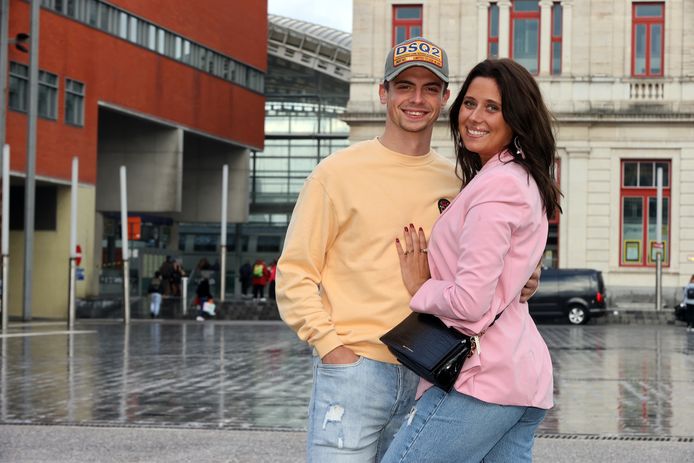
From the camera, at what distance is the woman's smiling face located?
4.25m

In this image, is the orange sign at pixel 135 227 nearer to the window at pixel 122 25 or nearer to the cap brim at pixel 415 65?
the window at pixel 122 25

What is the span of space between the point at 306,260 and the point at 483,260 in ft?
2.75

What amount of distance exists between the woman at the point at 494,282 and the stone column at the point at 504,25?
45.3m

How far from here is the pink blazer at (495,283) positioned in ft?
12.9

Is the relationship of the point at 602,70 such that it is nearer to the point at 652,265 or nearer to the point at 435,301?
the point at 652,265

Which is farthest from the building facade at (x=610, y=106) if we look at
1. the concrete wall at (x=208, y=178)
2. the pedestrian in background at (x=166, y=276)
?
the concrete wall at (x=208, y=178)

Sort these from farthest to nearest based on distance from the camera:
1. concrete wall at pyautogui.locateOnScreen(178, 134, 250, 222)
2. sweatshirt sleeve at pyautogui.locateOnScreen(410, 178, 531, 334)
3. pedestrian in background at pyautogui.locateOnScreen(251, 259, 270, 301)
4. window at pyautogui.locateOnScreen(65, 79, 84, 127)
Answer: concrete wall at pyautogui.locateOnScreen(178, 134, 250, 222), pedestrian in background at pyautogui.locateOnScreen(251, 259, 270, 301), window at pyautogui.locateOnScreen(65, 79, 84, 127), sweatshirt sleeve at pyautogui.locateOnScreen(410, 178, 531, 334)

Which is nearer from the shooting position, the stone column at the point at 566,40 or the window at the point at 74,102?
the window at the point at 74,102

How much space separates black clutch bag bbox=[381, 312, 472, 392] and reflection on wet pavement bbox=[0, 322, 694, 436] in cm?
704

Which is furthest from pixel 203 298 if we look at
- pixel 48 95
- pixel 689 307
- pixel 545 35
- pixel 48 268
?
pixel 545 35

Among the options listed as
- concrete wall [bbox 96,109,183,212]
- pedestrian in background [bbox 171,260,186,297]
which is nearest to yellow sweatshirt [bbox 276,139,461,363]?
pedestrian in background [bbox 171,260,186,297]

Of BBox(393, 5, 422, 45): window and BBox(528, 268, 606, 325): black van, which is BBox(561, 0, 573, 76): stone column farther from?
BBox(528, 268, 606, 325): black van

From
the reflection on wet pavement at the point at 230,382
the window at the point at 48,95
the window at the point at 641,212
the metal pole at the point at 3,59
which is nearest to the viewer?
the reflection on wet pavement at the point at 230,382

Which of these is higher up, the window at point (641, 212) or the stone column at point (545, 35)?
the stone column at point (545, 35)
